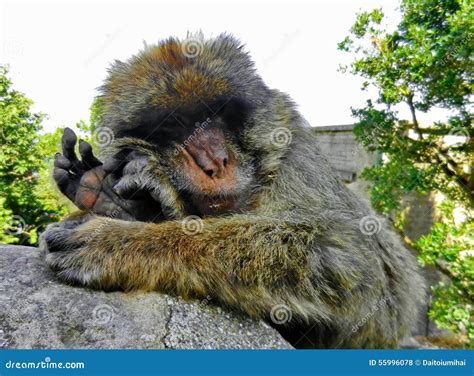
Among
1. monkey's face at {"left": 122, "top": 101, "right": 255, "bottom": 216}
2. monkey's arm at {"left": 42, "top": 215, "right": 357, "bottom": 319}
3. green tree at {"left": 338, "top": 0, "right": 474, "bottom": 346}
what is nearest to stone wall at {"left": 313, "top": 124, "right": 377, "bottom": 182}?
green tree at {"left": 338, "top": 0, "right": 474, "bottom": 346}

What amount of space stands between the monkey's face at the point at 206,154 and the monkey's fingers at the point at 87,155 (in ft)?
1.62

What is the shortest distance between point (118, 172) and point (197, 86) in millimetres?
1054

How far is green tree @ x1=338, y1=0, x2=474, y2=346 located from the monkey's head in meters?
4.47

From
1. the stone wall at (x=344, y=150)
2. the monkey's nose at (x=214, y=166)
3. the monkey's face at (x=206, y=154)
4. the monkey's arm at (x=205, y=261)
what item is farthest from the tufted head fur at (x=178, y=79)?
the stone wall at (x=344, y=150)

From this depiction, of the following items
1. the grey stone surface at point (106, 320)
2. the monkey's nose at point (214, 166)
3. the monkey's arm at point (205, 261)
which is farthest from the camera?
the monkey's nose at point (214, 166)

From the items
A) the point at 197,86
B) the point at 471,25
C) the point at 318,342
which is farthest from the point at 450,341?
the point at 197,86

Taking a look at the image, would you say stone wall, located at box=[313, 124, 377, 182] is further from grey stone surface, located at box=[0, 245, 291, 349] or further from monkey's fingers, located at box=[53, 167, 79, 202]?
grey stone surface, located at box=[0, 245, 291, 349]

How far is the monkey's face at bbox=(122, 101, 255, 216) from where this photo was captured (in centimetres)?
317

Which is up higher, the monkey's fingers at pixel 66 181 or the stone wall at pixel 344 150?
the stone wall at pixel 344 150

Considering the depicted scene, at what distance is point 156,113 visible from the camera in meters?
3.49

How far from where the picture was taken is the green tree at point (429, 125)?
665cm

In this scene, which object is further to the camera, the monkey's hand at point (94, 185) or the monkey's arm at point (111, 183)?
the monkey's hand at point (94, 185)

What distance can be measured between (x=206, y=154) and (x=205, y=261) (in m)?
0.95

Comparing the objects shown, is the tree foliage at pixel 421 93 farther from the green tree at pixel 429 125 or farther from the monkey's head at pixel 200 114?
the monkey's head at pixel 200 114
